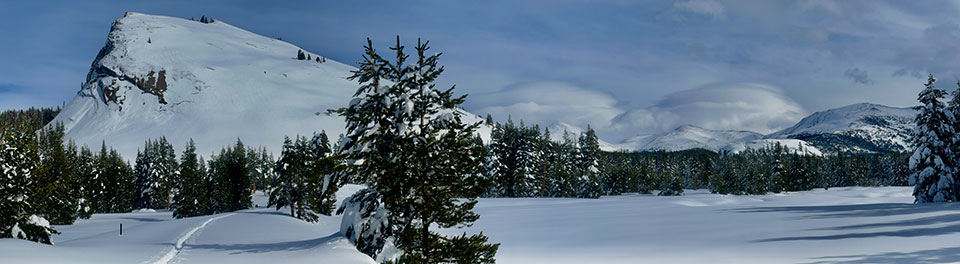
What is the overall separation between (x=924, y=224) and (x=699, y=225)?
9144 mm

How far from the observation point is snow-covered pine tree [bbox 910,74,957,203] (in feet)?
117

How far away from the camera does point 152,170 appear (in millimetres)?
100875

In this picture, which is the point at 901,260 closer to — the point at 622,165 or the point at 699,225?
the point at 699,225

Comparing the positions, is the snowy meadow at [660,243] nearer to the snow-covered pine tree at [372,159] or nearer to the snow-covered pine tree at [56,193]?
the snow-covered pine tree at [372,159]

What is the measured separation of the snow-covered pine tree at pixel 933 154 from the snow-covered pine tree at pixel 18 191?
50.7m

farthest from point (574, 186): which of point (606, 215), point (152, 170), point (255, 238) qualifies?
point (152, 170)

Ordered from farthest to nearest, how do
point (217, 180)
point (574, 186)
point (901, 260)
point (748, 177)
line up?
point (748, 177)
point (217, 180)
point (574, 186)
point (901, 260)

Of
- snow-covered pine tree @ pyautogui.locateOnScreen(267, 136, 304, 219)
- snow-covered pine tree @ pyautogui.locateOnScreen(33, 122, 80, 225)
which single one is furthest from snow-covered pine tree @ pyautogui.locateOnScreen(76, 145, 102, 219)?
snow-covered pine tree @ pyautogui.locateOnScreen(267, 136, 304, 219)

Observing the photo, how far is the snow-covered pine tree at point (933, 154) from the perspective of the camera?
117 ft

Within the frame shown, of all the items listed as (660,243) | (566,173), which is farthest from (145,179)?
(660,243)

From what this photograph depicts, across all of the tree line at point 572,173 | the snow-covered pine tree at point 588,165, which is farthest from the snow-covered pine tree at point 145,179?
the snow-covered pine tree at point 588,165

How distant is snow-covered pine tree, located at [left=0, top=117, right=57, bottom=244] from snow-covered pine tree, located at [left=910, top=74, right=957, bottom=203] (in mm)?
50675

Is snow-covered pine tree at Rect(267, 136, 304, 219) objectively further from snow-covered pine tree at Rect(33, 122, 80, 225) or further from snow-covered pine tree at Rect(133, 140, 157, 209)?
snow-covered pine tree at Rect(133, 140, 157, 209)

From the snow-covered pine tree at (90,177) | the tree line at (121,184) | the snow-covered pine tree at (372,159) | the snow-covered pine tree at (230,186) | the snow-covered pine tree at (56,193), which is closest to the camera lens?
the snow-covered pine tree at (372,159)
